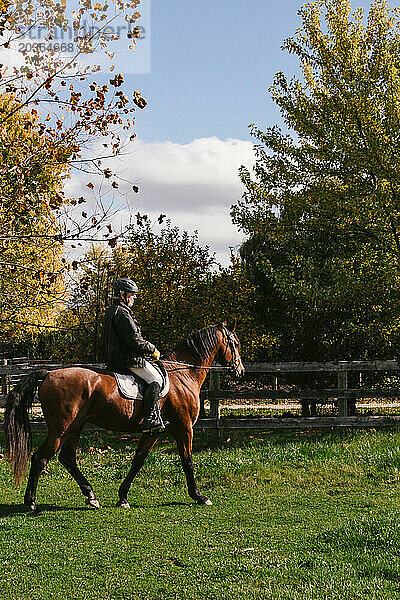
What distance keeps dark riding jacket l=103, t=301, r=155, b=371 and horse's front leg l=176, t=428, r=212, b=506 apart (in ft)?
4.28

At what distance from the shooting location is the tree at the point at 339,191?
12.5 meters

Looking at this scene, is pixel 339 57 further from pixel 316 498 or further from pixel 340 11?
pixel 316 498

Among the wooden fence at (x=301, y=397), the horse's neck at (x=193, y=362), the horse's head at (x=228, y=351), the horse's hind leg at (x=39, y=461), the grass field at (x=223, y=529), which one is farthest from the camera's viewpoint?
the wooden fence at (x=301, y=397)

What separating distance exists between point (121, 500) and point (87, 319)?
9119 mm

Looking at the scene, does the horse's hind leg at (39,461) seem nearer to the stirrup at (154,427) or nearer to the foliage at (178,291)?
the stirrup at (154,427)

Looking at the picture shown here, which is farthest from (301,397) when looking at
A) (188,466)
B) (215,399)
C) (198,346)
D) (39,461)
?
(39,461)

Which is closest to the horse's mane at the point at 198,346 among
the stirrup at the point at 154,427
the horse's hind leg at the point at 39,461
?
the stirrup at the point at 154,427

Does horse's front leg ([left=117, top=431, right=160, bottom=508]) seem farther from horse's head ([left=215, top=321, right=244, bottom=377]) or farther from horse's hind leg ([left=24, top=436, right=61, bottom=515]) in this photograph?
horse's head ([left=215, top=321, right=244, bottom=377])

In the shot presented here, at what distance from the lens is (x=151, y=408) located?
7777 millimetres

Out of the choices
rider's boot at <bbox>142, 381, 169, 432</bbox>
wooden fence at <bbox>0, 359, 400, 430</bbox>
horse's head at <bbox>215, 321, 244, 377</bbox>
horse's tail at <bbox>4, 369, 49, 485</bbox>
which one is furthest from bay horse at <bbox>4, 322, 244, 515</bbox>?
wooden fence at <bbox>0, 359, 400, 430</bbox>

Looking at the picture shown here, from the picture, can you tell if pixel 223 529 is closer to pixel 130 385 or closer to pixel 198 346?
pixel 130 385

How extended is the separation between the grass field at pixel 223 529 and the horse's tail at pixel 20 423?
2.19ft

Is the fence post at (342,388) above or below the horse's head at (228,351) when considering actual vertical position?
below

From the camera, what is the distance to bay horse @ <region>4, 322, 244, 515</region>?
7352mm
